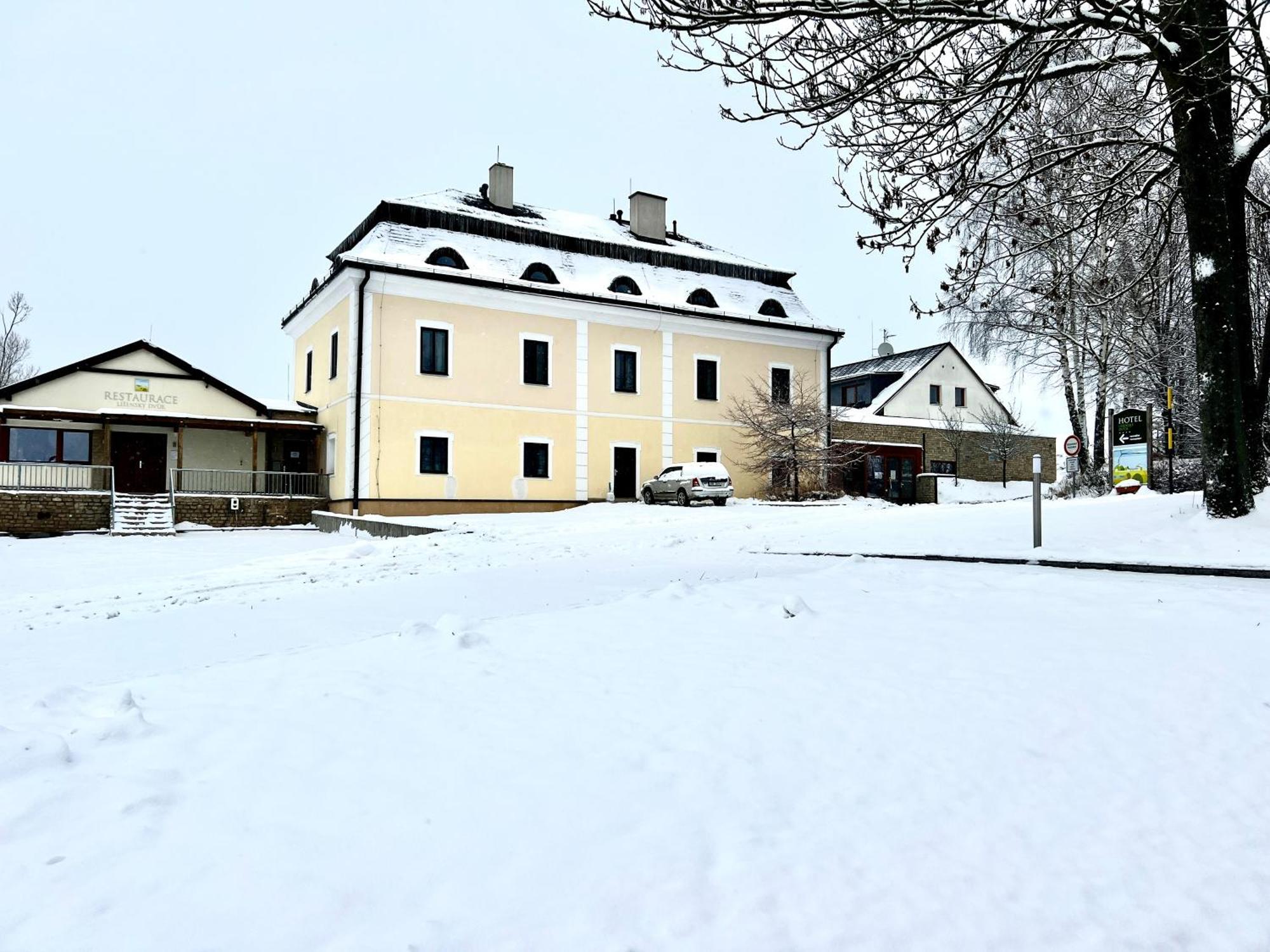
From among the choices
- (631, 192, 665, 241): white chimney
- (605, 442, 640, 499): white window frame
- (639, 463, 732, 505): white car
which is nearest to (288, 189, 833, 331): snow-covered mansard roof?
(631, 192, 665, 241): white chimney

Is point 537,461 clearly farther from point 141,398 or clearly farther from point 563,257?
point 141,398

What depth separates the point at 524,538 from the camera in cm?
1493

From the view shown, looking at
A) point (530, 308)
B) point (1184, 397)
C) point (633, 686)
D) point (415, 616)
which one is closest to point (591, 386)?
point (530, 308)

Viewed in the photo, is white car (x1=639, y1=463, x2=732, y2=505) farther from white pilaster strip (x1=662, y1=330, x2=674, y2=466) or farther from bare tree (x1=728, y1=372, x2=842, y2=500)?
bare tree (x1=728, y1=372, x2=842, y2=500)

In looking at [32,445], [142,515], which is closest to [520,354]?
[142,515]

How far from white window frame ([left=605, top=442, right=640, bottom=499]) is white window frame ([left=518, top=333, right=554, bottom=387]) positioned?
109 inches

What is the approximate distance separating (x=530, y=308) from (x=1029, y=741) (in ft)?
76.6

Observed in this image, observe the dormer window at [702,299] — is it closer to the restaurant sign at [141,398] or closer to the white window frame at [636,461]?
the white window frame at [636,461]

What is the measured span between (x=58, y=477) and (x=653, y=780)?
26.4 metres

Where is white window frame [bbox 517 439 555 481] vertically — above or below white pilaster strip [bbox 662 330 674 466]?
below

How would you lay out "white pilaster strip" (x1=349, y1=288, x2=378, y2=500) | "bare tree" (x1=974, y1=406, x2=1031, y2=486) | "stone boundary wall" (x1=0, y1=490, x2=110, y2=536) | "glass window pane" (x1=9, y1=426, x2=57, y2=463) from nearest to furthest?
"stone boundary wall" (x1=0, y1=490, x2=110, y2=536) → "white pilaster strip" (x1=349, y1=288, x2=378, y2=500) → "glass window pane" (x1=9, y1=426, x2=57, y2=463) → "bare tree" (x1=974, y1=406, x2=1031, y2=486)

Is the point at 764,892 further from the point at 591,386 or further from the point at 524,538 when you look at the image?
the point at 591,386

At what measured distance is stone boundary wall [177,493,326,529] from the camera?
23.7m

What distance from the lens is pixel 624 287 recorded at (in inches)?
1079
